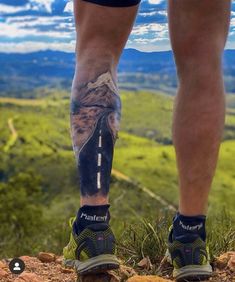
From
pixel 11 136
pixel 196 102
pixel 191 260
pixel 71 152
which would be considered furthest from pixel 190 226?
pixel 11 136

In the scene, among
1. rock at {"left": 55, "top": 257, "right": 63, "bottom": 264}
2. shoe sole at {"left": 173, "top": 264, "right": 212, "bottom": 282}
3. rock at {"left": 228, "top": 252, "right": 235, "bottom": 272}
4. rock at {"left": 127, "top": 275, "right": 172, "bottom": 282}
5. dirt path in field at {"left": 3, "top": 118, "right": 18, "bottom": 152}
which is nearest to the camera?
shoe sole at {"left": 173, "top": 264, "right": 212, "bottom": 282}

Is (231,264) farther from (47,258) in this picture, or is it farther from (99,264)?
(47,258)

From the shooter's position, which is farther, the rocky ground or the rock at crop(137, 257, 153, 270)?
the rock at crop(137, 257, 153, 270)

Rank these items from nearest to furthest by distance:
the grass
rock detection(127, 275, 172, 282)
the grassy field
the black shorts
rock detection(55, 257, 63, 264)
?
the black shorts, rock detection(127, 275, 172, 282), the grass, rock detection(55, 257, 63, 264), the grassy field

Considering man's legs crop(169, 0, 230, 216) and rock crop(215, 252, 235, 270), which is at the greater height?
man's legs crop(169, 0, 230, 216)

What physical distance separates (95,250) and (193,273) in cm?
28

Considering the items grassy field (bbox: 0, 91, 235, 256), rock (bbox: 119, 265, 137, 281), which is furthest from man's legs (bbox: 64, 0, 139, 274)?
grassy field (bbox: 0, 91, 235, 256)

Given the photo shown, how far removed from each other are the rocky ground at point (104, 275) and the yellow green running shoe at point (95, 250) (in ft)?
0.17

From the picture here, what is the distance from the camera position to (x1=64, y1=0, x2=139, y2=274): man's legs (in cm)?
175

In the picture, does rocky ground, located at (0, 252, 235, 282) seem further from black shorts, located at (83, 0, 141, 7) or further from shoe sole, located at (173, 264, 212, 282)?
black shorts, located at (83, 0, 141, 7)

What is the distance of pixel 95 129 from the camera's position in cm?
178

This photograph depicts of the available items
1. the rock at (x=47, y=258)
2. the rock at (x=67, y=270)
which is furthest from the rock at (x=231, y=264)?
the rock at (x=47, y=258)

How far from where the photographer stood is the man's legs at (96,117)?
68.8 inches

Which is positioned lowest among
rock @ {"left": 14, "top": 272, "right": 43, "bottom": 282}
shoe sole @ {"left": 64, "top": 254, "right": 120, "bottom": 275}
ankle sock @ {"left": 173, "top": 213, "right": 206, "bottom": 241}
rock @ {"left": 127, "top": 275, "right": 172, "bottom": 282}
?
rock @ {"left": 14, "top": 272, "right": 43, "bottom": 282}
